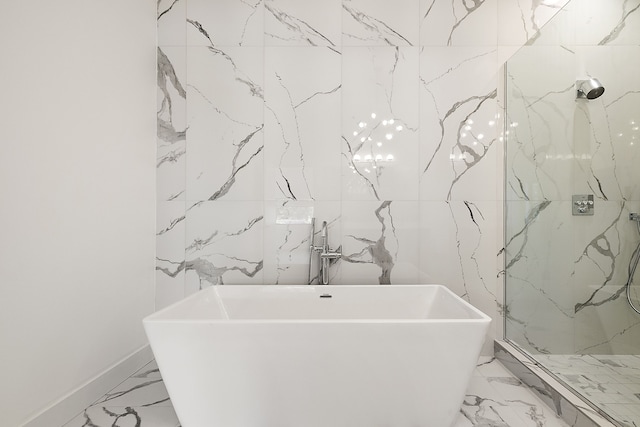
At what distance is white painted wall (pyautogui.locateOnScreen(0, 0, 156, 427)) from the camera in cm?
121

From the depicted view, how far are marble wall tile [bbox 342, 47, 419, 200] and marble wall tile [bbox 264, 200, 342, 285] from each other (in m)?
0.20

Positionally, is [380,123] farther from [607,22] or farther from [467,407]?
[467,407]

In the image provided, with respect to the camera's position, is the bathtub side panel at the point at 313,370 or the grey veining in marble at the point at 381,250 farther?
the grey veining in marble at the point at 381,250

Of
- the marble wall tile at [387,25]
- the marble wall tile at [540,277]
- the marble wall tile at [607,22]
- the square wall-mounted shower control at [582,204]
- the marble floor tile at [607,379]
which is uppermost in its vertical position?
the marble wall tile at [387,25]

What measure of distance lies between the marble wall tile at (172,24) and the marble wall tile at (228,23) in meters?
0.07

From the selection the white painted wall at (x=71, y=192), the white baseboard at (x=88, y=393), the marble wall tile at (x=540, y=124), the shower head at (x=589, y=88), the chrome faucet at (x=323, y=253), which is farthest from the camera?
the chrome faucet at (x=323, y=253)

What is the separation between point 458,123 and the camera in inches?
81.6

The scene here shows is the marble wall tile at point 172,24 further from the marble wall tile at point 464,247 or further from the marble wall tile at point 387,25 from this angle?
the marble wall tile at point 464,247

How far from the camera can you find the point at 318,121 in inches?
81.5

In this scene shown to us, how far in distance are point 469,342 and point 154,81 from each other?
7.30 feet

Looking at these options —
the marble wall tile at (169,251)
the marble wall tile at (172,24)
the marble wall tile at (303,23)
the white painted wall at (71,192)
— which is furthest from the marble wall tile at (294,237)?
the marble wall tile at (172,24)

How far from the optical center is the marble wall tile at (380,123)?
81.4 inches

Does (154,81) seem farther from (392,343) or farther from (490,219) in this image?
(490,219)

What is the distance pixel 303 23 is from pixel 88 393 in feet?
7.55
